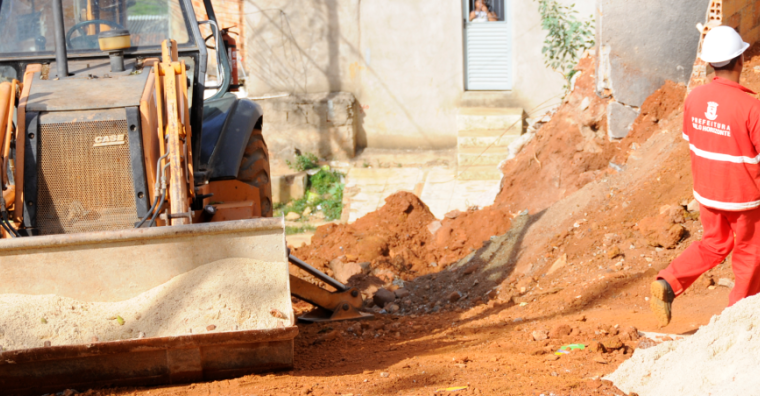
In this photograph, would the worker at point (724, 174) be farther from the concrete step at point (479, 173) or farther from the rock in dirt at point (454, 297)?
the concrete step at point (479, 173)

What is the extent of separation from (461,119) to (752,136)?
753cm

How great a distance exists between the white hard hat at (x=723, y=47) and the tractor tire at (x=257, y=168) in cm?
352

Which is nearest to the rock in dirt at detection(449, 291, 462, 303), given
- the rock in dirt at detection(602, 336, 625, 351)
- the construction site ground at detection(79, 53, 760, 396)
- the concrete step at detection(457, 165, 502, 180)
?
the construction site ground at detection(79, 53, 760, 396)

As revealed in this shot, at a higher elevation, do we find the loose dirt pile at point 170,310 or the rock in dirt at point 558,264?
the loose dirt pile at point 170,310

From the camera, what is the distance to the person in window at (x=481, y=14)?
455 inches

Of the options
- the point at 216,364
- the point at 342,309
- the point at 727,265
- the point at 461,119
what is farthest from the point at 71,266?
the point at 461,119

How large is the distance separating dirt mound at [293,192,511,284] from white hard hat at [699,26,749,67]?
11.8ft

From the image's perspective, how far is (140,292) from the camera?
4.05 m

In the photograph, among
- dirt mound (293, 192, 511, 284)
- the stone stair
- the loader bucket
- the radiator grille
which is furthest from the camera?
the stone stair

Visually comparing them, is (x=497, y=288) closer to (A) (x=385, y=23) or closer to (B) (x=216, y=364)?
(B) (x=216, y=364)

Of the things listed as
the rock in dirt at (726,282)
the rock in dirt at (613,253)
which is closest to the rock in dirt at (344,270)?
the rock in dirt at (613,253)

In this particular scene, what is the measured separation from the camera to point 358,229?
8.16 metres

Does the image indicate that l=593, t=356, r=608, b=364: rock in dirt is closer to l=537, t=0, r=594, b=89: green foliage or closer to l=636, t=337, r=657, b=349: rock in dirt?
l=636, t=337, r=657, b=349: rock in dirt

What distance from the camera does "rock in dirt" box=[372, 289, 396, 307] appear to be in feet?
20.9
